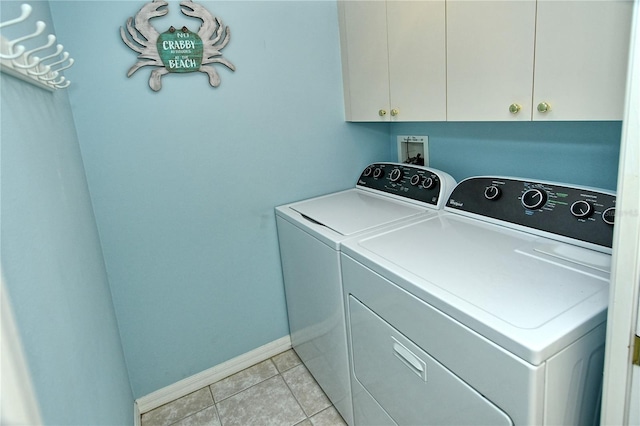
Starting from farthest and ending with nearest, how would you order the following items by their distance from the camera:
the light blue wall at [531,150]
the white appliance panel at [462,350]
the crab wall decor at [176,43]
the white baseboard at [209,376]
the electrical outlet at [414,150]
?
1. the electrical outlet at [414,150]
2. the white baseboard at [209,376]
3. the crab wall decor at [176,43]
4. the light blue wall at [531,150]
5. the white appliance panel at [462,350]

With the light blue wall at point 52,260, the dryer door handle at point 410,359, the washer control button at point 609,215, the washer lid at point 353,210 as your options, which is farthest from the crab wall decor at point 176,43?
the washer control button at point 609,215

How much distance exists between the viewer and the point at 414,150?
86.9 inches

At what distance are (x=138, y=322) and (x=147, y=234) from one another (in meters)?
0.46

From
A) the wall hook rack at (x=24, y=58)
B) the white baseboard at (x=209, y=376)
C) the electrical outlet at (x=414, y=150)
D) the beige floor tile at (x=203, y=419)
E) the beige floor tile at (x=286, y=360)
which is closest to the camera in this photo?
the wall hook rack at (x=24, y=58)

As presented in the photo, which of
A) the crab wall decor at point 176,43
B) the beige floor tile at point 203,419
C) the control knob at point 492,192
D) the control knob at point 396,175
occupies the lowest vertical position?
the beige floor tile at point 203,419

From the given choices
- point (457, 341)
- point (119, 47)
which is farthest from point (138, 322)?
point (457, 341)

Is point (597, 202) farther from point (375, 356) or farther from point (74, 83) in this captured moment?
point (74, 83)

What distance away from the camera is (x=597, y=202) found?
4.02ft

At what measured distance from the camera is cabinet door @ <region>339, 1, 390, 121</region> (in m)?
1.78

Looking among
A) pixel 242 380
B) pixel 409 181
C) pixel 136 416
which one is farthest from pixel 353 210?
pixel 136 416

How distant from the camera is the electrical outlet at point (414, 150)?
6.92ft

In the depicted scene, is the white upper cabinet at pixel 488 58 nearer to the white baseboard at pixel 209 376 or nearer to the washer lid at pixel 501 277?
the washer lid at pixel 501 277

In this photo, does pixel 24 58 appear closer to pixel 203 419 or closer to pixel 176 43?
pixel 176 43

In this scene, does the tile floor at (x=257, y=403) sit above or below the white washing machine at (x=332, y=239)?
below
